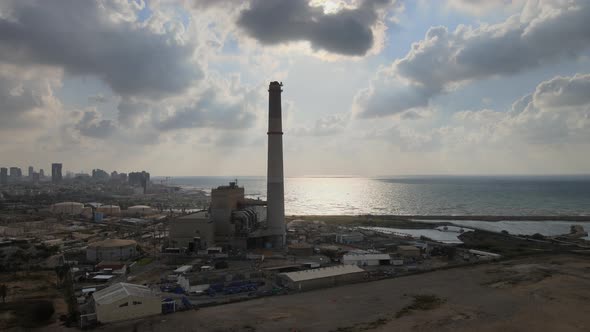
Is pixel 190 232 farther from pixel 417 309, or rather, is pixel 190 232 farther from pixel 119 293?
pixel 417 309

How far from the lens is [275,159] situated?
37.0m

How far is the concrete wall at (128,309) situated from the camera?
19.2 m

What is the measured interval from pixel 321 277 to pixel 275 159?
14169mm

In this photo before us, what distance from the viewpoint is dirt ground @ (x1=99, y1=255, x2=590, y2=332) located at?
18750 mm

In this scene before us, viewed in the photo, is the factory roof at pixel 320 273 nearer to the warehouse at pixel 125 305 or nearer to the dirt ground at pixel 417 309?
the dirt ground at pixel 417 309

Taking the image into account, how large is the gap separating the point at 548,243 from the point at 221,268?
121 feet

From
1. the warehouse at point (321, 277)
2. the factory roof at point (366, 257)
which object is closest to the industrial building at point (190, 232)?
the warehouse at point (321, 277)

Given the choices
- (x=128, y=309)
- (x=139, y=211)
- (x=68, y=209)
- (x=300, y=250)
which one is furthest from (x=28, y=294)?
(x=68, y=209)

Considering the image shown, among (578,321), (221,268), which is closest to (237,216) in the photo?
(221,268)

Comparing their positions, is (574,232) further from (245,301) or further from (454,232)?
(245,301)

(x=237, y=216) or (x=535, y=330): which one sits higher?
(x=237, y=216)

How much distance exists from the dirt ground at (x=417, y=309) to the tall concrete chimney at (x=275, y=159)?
13468mm

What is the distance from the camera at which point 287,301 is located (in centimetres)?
2239

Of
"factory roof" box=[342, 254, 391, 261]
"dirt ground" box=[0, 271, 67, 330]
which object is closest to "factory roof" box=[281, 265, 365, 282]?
"factory roof" box=[342, 254, 391, 261]
